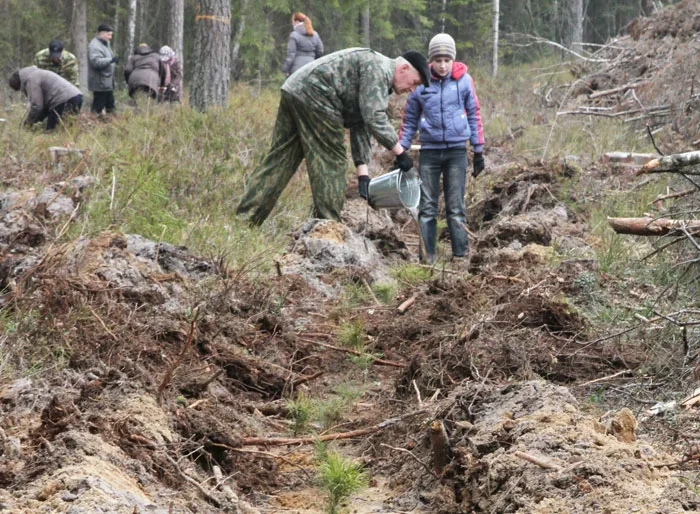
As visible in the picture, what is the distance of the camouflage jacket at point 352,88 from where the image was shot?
717 centimetres

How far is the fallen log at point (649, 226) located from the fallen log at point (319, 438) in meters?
1.36

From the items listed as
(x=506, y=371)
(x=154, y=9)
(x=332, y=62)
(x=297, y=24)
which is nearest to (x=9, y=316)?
(x=506, y=371)

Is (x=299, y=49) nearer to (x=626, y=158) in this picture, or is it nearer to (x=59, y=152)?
(x=626, y=158)

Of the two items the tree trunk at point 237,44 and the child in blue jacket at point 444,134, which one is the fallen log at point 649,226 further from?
the tree trunk at point 237,44

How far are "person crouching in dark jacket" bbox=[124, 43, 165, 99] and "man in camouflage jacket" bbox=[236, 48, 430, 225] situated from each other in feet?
23.5

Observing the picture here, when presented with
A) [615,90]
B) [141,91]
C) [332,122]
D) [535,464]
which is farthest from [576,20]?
[535,464]

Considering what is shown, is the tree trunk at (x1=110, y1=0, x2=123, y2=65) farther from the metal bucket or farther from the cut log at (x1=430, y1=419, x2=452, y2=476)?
the cut log at (x1=430, y1=419, x2=452, y2=476)

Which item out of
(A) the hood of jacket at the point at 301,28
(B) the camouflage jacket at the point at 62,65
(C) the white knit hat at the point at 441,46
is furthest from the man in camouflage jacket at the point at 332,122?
(B) the camouflage jacket at the point at 62,65

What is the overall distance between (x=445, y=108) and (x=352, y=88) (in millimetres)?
803

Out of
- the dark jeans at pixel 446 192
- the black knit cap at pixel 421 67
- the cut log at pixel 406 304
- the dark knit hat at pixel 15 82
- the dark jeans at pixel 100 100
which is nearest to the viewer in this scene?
the cut log at pixel 406 304

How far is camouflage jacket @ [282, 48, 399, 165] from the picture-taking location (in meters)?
7.17

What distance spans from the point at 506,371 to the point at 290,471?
47.1 inches

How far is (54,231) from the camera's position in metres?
6.20

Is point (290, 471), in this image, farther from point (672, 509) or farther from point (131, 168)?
point (131, 168)
